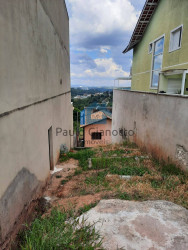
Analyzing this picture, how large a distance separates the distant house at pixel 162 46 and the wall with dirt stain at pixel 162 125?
2.69ft

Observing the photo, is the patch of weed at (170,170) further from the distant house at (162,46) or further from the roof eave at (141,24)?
the roof eave at (141,24)

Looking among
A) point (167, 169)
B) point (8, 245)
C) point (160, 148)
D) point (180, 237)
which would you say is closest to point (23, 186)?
point (8, 245)

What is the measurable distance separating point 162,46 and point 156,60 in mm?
857

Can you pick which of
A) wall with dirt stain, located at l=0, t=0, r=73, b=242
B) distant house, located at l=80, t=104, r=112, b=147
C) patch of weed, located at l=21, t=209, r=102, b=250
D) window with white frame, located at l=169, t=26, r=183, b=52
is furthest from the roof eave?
patch of weed, located at l=21, t=209, r=102, b=250

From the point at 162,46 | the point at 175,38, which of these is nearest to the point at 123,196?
the point at 175,38

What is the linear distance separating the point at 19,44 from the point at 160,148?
480 cm

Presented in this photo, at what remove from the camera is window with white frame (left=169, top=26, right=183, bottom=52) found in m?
6.78

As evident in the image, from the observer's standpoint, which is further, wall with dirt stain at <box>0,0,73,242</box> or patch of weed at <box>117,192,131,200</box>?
patch of weed at <box>117,192,131,200</box>

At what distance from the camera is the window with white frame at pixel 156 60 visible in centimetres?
833

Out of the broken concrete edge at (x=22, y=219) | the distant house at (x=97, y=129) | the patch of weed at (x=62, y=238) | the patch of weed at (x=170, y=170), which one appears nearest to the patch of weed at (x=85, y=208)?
the patch of weed at (x=62, y=238)

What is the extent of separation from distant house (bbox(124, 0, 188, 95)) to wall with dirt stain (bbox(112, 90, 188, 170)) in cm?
82

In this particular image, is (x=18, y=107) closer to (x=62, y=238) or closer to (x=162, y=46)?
(x=62, y=238)

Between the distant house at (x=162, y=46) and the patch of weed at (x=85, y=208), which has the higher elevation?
the distant house at (x=162, y=46)

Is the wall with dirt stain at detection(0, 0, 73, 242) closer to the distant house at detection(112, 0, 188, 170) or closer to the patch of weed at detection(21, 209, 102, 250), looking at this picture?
the patch of weed at detection(21, 209, 102, 250)
